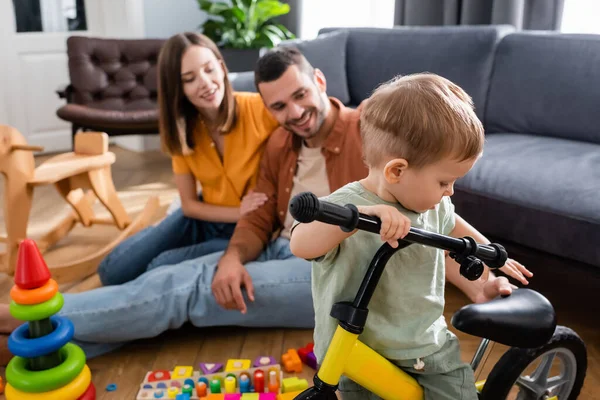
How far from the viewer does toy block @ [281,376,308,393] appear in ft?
4.69

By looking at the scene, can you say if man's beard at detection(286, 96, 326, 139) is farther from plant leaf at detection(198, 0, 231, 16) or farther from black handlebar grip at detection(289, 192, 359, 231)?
plant leaf at detection(198, 0, 231, 16)

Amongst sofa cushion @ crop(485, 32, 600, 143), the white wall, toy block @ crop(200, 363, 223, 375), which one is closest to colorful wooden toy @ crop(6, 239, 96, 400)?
toy block @ crop(200, 363, 223, 375)

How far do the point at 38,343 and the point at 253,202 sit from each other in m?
0.65

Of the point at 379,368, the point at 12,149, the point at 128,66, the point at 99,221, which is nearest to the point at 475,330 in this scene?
the point at 379,368

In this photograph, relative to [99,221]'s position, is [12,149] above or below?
above

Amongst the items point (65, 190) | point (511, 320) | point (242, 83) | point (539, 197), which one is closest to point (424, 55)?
point (242, 83)

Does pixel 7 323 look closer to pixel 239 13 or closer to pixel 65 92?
pixel 65 92

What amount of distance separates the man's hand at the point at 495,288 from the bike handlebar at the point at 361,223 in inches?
8.7

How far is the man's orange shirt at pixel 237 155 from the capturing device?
1735 mm

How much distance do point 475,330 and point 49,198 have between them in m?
2.62

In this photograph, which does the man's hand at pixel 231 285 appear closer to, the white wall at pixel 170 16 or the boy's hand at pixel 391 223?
the boy's hand at pixel 391 223

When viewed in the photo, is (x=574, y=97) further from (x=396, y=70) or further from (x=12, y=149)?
(x=12, y=149)

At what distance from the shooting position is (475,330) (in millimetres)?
904

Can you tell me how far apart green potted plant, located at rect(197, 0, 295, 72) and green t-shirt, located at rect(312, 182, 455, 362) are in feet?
9.70
